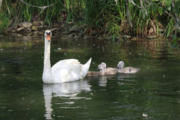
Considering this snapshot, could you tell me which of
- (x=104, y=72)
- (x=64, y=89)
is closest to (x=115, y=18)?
(x=104, y=72)

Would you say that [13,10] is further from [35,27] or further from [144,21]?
[144,21]

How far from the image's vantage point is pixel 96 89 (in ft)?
33.1

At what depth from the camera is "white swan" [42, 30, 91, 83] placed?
35.6 ft

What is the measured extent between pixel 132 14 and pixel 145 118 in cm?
1171

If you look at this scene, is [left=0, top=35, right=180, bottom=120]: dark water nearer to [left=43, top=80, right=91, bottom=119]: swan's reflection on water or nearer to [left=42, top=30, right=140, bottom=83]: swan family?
[left=43, top=80, right=91, bottom=119]: swan's reflection on water

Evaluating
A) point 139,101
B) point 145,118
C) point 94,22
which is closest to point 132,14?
point 94,22

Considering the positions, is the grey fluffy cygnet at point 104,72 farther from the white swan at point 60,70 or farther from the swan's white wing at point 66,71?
the swan's white wing at point 66,71

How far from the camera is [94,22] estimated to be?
20.3 meters

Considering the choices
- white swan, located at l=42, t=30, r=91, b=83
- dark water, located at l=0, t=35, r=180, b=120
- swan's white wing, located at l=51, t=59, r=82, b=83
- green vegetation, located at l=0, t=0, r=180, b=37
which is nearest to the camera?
dark water, located at l=0, t=35, r=180, b=120

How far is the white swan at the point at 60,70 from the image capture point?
10.9 meters

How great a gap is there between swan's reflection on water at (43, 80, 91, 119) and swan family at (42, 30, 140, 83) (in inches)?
6.4

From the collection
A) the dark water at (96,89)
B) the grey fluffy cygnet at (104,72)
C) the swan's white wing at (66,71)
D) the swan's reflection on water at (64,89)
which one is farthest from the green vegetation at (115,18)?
the swan's reflection on water at (64,89)

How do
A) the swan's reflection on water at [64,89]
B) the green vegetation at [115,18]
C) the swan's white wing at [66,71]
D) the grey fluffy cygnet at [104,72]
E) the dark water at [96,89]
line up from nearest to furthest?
the dark water at [96,89] → the swan's reflection on water at [64,89] → the swan's white wing at [66,71] → the grey fluffy cygnet at [104,72] → the green vegetation at [115,18]

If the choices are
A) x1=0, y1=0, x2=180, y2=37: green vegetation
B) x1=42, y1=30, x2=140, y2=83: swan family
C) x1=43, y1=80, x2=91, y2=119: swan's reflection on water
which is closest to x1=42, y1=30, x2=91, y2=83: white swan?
x1=42, y1=30, x2=140, y2=83: swan family
